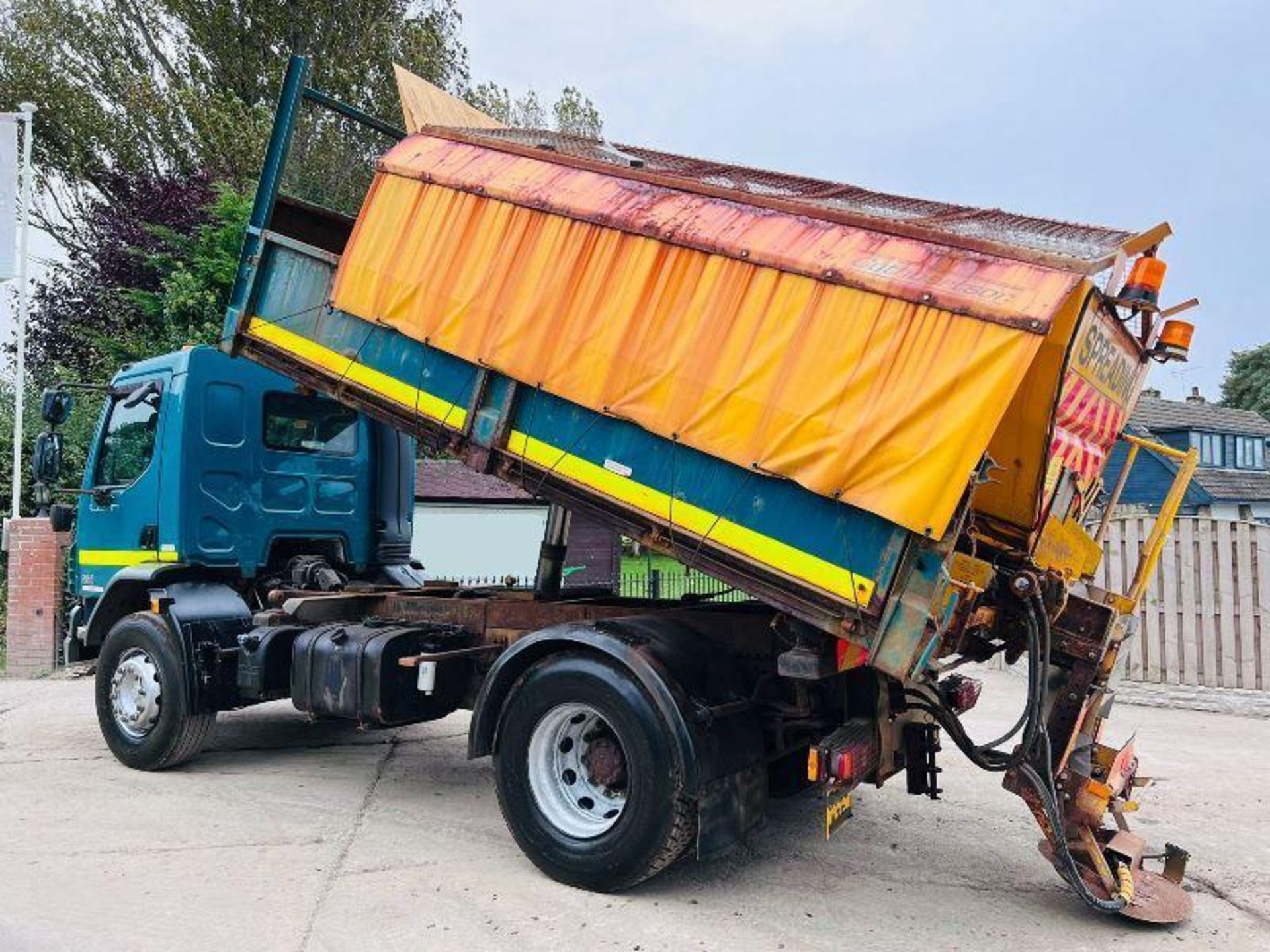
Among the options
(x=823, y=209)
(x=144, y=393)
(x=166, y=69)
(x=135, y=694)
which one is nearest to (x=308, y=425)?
(x=144, y=393)

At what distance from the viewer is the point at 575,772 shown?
4805 millimetres

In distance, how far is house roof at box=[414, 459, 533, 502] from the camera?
15.6 meters

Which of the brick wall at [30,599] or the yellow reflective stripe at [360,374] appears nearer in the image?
the yellow reflective stripe at [360,374]

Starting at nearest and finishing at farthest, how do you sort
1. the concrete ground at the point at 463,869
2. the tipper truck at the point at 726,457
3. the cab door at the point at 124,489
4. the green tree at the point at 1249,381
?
the tipper truck at the point at 726,457 → the concrete ground at the point at 463,869 → the cab door at the point at 124,489 → the green tree at the point at 1249,381

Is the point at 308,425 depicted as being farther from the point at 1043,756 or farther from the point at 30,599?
the point at 30,599

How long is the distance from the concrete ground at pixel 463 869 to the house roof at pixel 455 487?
836cm

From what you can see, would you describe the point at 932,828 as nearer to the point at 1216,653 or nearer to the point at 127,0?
the point at 1216,653

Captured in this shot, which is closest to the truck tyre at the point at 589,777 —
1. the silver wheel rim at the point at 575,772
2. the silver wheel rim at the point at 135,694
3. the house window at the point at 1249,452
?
the silver wheel rim at the point at 575,772

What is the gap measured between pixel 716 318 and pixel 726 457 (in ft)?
2.08

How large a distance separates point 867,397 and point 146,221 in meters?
17.8

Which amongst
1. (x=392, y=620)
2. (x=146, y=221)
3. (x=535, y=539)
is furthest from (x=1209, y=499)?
(x=392, y=620)

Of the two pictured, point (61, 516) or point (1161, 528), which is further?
point (61, 516)

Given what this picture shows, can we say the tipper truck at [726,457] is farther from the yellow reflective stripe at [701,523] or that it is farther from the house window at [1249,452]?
the house window at [1249,452]

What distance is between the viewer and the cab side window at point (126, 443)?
6.94m
